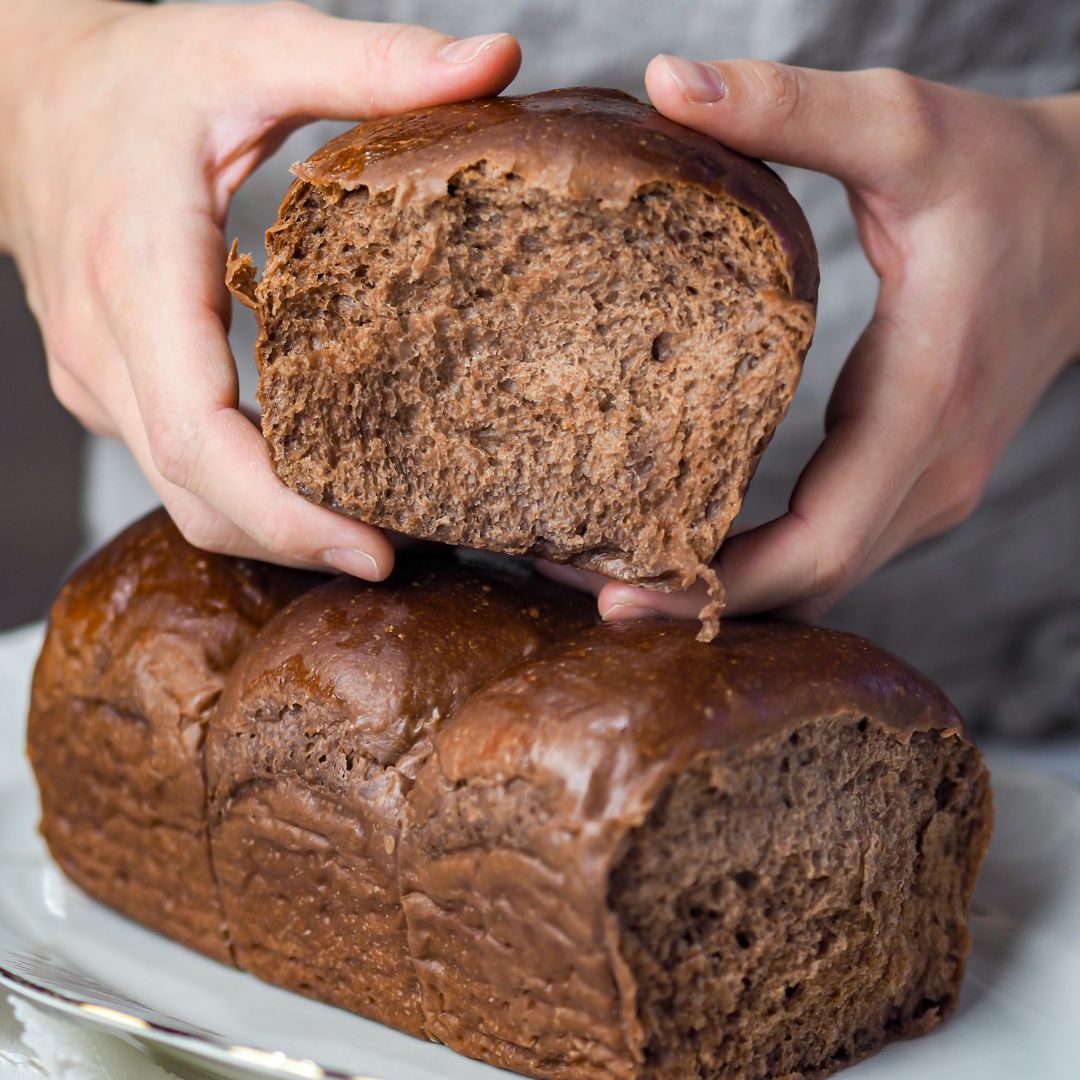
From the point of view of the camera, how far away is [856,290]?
2.21m

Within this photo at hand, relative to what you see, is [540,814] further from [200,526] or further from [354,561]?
[200,526]

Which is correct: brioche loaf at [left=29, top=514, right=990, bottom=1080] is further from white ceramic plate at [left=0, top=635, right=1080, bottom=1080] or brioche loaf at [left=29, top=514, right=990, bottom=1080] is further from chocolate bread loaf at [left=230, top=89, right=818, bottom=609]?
chocolate bread loaf at [left=230, top=89, right=818, bottom=609]

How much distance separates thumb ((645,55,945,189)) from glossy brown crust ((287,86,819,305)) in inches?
1.1

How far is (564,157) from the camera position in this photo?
52.8 inches

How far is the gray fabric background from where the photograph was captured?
83.1 inches

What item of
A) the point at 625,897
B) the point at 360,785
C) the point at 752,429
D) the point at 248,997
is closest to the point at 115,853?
the point at 248,997

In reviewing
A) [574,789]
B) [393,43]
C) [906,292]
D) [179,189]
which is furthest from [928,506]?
[179,189]

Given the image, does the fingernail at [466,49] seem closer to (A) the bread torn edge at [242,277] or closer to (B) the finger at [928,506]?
(A) the bread torn edge at [242,277]

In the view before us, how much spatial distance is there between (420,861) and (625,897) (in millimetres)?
268

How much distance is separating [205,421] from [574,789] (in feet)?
2.02

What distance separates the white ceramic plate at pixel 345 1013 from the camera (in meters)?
1.51

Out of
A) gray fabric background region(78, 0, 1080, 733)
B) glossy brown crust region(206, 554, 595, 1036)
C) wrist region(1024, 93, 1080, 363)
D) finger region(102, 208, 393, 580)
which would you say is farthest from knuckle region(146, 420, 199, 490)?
wrist region(1024, 93, 1080, 363)

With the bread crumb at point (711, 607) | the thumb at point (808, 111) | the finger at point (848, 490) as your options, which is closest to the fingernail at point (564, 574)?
the finger at point (848, 490)

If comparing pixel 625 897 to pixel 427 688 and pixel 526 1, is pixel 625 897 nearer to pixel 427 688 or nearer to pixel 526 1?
pixel 427 688
